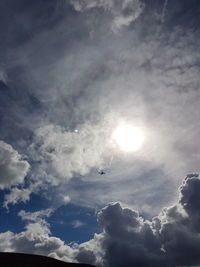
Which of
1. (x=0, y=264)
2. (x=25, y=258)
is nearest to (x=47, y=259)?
(x=25, y=258)

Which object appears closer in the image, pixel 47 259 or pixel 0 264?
pixel 0 264

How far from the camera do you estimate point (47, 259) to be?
91812mm

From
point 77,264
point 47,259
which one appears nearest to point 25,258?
point 47,259

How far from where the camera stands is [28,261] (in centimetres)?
8781

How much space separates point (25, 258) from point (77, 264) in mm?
17601

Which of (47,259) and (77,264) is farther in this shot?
(47,259)

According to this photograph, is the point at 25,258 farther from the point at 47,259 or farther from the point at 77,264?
the point at 77,264

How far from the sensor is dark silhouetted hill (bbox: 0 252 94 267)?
85100 mm

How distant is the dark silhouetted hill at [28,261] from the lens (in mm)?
85100

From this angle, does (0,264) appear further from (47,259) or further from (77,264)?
(77,264)

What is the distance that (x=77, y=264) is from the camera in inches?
3391

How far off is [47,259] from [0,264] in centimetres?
1492

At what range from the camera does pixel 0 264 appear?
3319 inches

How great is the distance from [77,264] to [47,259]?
11.8 m
